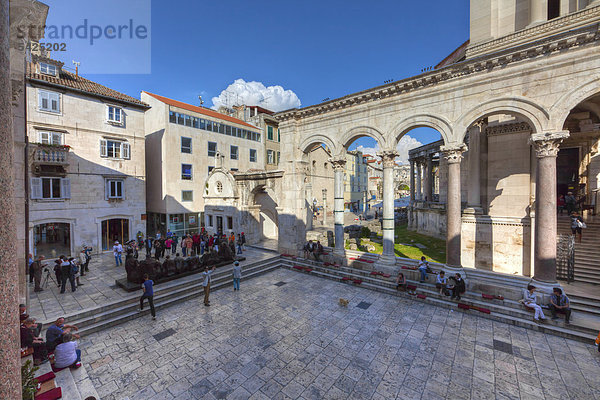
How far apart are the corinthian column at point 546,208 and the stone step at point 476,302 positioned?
1.80m

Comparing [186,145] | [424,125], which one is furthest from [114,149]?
[424,125]

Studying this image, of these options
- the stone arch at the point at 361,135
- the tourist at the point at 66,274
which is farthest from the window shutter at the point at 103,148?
the stone arch at the point at 361,135

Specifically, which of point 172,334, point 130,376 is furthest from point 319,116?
point 130,376

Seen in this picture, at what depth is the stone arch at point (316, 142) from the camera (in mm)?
15723

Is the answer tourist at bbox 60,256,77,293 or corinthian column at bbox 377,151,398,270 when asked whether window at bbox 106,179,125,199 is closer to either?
tourist at bbox 60,256,77,293

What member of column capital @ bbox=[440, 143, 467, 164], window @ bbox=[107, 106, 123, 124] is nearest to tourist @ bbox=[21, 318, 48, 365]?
column capital @ bbox=[440, 143, 467, 164]

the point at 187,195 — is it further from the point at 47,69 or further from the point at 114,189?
the point at 47,69

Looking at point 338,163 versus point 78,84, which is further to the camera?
point 78,84

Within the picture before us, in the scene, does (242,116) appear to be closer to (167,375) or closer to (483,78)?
(483,78)

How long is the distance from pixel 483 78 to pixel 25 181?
18.7m

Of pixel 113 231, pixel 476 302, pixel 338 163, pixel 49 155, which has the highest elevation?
pixel 49 155

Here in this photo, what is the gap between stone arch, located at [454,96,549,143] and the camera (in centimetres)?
1016

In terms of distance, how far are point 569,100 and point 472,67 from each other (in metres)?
3.75

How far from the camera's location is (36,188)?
52.4 feet
